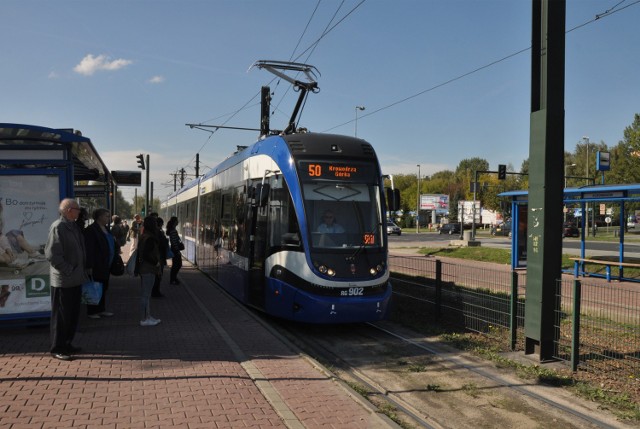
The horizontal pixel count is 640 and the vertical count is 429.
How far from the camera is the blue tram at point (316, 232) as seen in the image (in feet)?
27.3

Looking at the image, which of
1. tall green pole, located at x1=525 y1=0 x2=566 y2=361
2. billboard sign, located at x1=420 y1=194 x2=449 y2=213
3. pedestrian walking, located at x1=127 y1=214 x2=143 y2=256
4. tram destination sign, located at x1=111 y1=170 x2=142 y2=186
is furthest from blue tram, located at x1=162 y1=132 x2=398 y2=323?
billboard sign, located at x1=420 y1=194 x2=449 y2=213

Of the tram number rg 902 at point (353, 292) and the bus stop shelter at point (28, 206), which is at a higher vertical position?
the bus stop shelter at point (28, 206)

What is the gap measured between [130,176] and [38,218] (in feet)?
40.3

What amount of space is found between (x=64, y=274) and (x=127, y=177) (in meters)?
14.0

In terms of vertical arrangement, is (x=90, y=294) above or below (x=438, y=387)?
above

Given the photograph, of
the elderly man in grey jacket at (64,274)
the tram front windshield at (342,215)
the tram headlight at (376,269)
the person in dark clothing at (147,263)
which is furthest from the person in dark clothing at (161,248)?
the tram headlight at (376,269)

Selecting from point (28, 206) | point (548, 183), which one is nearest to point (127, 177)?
point (28, 206)

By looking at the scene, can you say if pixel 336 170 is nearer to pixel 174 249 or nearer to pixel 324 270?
pixel 324 270

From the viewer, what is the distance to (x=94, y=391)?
5.23 m

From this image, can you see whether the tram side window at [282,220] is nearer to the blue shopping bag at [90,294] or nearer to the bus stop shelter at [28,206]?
the blue shopping bag at [90,294]

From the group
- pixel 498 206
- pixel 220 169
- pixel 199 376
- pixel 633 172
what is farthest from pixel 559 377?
pixel 498 206

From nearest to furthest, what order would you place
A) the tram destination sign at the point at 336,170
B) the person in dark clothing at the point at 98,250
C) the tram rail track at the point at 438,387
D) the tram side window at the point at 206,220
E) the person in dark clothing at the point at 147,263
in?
the tram rail track at the point at 438,387, the person in dark clothing at the point at 98,250, the person in dark clothing at the point at 147,263, the tram destination sign at the point at 336,170, the tram side window at the point at 206,220

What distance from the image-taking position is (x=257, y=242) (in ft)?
31.6

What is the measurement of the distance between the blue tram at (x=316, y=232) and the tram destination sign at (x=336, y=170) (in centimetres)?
2
